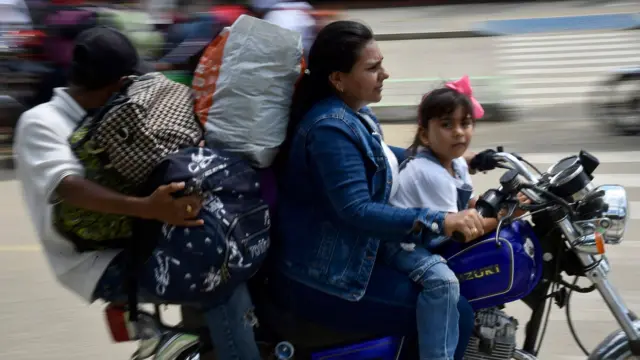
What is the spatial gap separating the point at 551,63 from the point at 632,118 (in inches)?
197

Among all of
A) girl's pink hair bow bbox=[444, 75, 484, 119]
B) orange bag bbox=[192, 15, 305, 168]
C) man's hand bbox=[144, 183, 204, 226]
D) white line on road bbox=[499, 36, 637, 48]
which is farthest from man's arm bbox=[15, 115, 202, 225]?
white line on road bbox=[499, 36, 637, 48]

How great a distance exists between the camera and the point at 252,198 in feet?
8.50

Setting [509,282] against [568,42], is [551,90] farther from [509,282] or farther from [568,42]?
[509,282]

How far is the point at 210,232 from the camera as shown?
2.49 m

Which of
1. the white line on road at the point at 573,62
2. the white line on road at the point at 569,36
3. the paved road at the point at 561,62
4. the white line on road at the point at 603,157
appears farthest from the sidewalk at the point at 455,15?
the white line on road at the point at 603,157

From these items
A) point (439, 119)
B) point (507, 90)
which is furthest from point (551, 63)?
point (439, 119)

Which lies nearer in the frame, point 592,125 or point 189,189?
point 189,189

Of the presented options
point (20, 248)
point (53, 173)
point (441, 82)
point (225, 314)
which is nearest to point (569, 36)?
point (20, 248)

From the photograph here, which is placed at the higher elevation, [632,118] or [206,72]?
[206,72]

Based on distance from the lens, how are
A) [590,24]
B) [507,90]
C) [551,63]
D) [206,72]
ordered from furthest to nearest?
[590,24]
[551,63]
[507,90]
[206,72]

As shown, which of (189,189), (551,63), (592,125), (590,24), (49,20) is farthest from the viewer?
(590,24)

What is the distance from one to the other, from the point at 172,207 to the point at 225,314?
1.35ft

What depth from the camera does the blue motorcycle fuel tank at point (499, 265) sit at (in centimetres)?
262

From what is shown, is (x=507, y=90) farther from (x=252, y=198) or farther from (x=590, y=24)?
(x=590, y=24)
